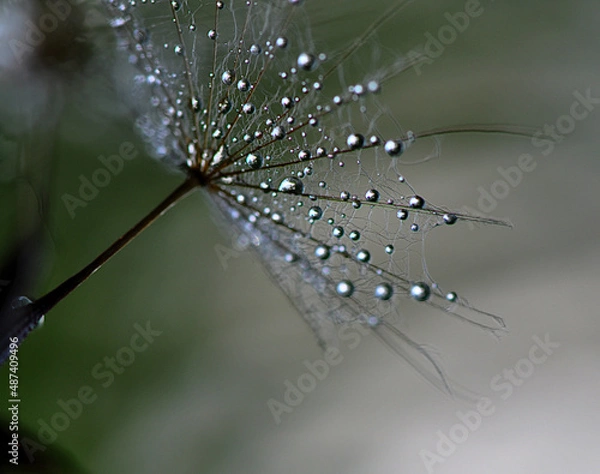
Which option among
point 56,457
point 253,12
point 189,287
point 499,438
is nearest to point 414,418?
point 499,438

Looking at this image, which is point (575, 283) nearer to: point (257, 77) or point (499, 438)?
point (499, 438)

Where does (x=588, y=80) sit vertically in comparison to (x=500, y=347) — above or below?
above

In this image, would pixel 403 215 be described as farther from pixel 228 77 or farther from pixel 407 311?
pixel 407 311

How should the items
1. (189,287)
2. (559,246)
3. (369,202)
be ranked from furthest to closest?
(189,287) → (559,246) → (369,202)
